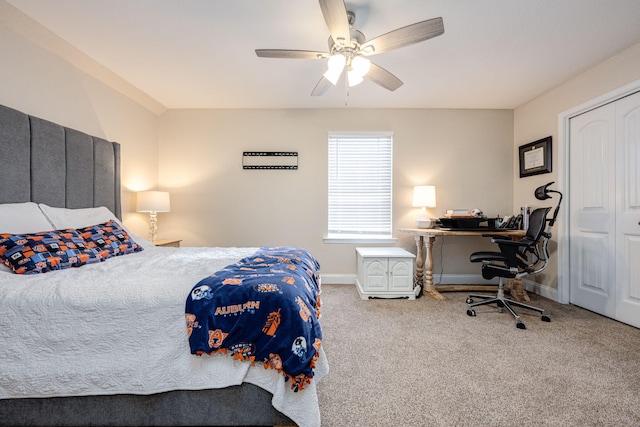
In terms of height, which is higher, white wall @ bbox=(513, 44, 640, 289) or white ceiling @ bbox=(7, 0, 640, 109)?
white ceiling @ bbox=(7, 0, 640, 109)

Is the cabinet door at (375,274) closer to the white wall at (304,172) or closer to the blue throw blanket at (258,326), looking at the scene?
the white wall at (304,172)

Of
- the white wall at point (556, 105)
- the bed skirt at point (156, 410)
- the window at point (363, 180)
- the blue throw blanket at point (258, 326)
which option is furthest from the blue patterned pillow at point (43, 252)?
the white wall at point (556, 105)

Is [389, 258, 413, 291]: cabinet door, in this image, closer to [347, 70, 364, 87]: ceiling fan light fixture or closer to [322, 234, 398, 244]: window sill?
[322, 234, 398, 244]: window sill

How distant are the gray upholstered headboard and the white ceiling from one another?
31.3 inches

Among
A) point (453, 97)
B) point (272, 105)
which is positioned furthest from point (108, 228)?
point (453, 97)

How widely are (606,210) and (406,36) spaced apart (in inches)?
105

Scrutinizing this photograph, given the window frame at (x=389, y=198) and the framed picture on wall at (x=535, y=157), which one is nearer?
the framed picture on wall at (x=535, y=157)

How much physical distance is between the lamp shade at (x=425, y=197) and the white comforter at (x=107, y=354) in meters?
3.01

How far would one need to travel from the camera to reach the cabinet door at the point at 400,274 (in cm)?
328

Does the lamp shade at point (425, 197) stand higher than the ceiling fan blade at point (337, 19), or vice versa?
the ceiling fan blade at point (337, 19)

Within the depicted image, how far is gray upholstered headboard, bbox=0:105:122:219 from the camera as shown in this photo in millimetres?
1957

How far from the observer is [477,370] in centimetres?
182

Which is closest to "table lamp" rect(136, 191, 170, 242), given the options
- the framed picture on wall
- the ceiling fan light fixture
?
the ceiling fan light fixture

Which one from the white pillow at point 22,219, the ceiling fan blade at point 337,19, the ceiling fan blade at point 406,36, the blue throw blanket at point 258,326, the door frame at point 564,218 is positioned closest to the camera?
the blue throw blanket at point 258,326
